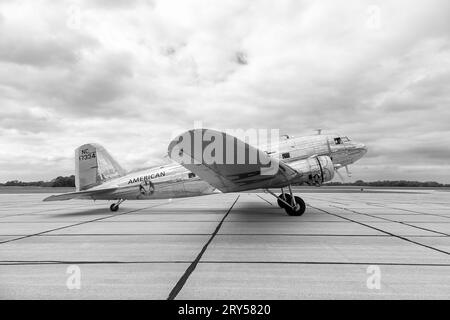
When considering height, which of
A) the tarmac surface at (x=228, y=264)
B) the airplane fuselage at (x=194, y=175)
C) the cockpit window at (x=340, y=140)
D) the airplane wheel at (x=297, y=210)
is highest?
the cockpit window at (x=340, y=140)

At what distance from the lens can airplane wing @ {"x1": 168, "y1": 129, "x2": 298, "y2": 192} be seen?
7660mm

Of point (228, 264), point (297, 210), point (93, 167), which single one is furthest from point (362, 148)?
point (93, 167)

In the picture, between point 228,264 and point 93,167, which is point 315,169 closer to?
point 228,264

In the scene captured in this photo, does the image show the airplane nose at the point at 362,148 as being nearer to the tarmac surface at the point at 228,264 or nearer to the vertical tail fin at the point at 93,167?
the tarmac surface at the point at 228,264

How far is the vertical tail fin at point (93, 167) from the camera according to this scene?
16516 millimetres

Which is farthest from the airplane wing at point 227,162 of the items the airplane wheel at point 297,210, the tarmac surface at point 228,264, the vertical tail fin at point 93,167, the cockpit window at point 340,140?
the vertical tail fin at point 93,167

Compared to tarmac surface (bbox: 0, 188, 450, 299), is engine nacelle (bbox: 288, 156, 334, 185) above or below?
above

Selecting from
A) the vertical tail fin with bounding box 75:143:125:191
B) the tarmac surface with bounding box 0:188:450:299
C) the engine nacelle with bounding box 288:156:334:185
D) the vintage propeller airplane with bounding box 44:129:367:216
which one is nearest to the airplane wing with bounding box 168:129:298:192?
the vintage propeller airplane with bounding box 44:129:367:216

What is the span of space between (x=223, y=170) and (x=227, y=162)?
1.34m

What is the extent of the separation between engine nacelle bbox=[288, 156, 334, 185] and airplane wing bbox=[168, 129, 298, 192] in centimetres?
67

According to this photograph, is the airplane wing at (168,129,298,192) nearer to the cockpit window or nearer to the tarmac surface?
the tarmac surface

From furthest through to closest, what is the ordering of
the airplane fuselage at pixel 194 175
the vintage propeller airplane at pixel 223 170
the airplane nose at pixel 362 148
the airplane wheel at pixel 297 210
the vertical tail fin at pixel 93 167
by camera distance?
the vertical tail fin at pixel 93 167 < the airplane nose at pixel 362 148 < the airplane fuselage at pixel 194 175 < the airplane wheel at pixel 297 210 < the vintage propeller airplane at pixel 223 170

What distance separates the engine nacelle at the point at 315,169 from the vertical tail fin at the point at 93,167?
9.91 m
